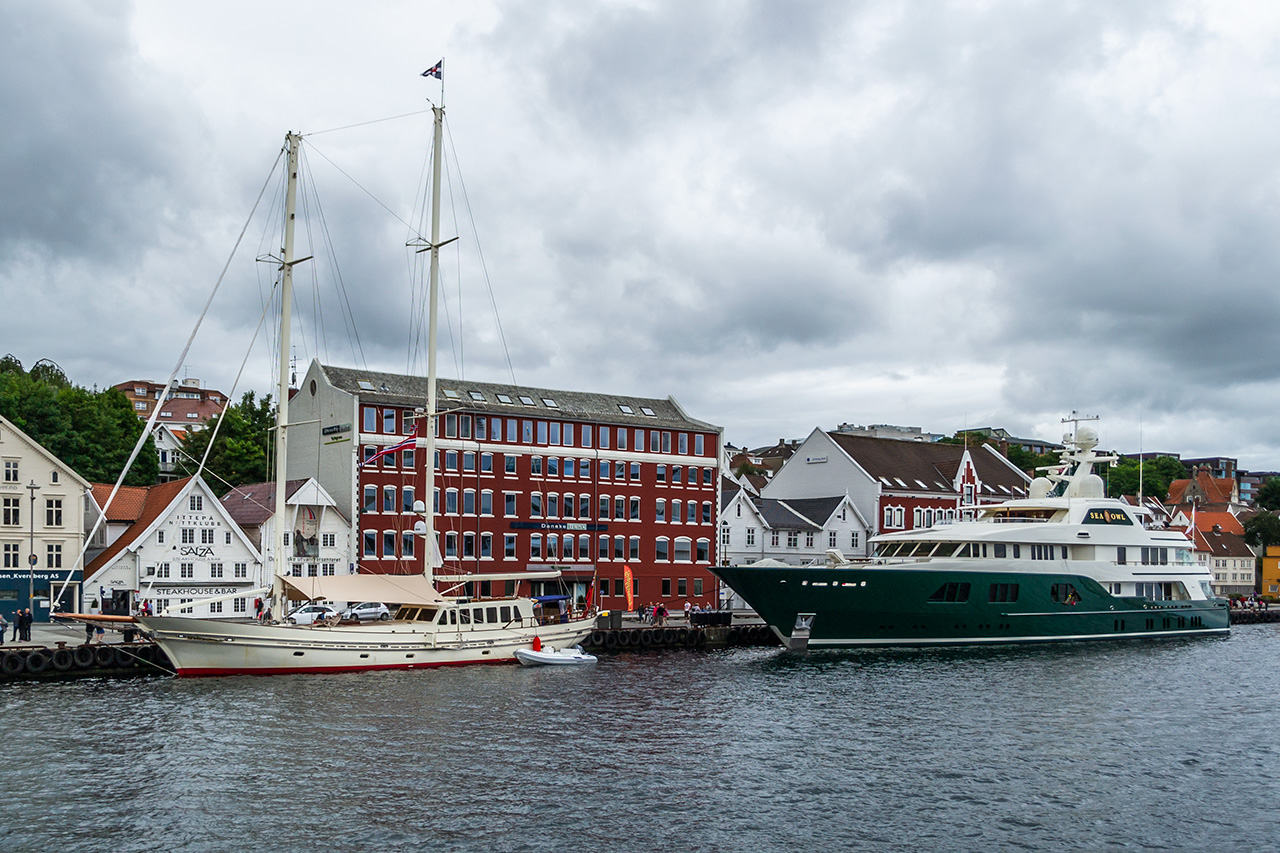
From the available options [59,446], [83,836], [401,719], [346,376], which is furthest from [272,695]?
[59,446]

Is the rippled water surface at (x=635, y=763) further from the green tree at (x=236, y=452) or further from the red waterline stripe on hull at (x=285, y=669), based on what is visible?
the green tree at (x=236, y=452)

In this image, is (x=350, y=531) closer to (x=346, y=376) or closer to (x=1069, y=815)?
(x=346, y=376)

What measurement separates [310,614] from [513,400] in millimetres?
27236

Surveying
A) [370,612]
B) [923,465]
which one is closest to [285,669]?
[370,612]

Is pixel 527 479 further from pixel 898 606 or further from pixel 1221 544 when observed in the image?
pixel 1221 544

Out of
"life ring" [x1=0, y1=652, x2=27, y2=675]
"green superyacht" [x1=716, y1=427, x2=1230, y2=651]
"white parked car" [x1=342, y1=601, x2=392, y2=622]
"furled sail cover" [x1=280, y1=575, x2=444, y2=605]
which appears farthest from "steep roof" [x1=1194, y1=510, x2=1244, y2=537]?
"life ring" [x1=0, y1=652, x2=27, y2=675]

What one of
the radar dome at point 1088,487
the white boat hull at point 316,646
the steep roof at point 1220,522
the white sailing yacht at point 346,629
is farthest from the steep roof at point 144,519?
the steep roof at point 1220,522

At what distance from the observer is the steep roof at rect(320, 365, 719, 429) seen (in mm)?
79125

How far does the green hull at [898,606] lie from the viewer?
206 feet

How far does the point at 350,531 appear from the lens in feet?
250

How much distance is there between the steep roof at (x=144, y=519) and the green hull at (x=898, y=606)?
32.8 metres

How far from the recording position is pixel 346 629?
5019 centimetres

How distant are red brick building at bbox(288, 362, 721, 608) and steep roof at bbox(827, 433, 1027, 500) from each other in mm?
22002

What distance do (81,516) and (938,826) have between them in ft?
181
